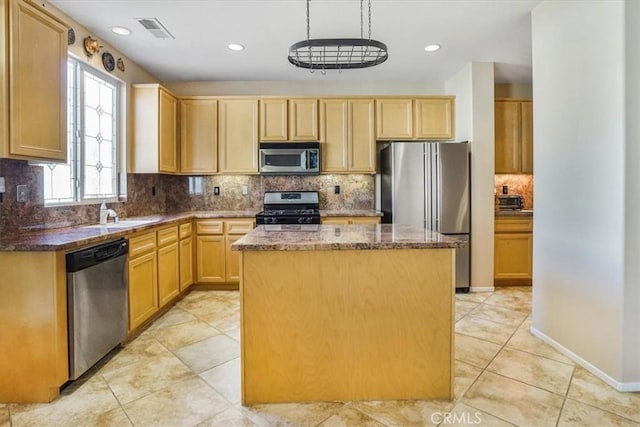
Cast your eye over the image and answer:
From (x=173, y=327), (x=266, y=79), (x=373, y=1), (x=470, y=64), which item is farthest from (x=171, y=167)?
(x=470, y=64)

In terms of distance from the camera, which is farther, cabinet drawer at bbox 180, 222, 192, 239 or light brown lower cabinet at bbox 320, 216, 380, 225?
light brown lower cabinet at bbox 320, 216, 380, 225

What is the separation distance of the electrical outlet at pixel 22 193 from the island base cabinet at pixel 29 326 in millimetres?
629

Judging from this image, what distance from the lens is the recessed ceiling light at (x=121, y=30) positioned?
3043 mm

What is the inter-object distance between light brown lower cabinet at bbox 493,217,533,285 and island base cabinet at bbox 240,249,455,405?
2.68 metres

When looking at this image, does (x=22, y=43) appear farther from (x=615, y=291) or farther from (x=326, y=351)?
(x=615, y=291)

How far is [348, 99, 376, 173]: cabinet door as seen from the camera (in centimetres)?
434

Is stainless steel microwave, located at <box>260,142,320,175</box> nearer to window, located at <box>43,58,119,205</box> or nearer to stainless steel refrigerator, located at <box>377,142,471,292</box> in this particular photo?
stainless steel refrigerator, located at <box>377,142,471,292</box>

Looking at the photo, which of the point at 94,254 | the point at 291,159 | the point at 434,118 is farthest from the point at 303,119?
the point at 94,254

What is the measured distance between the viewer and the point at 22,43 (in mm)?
2033

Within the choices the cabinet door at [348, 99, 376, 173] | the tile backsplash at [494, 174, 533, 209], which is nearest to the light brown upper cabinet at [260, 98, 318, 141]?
the cabinet door at [348, 99, 376, 173]

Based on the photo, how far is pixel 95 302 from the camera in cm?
225

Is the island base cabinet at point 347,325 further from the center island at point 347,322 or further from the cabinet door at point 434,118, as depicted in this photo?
the cabinet door at point 434,118

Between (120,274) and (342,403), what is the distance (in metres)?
1.83

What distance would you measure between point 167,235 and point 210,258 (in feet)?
2.59
